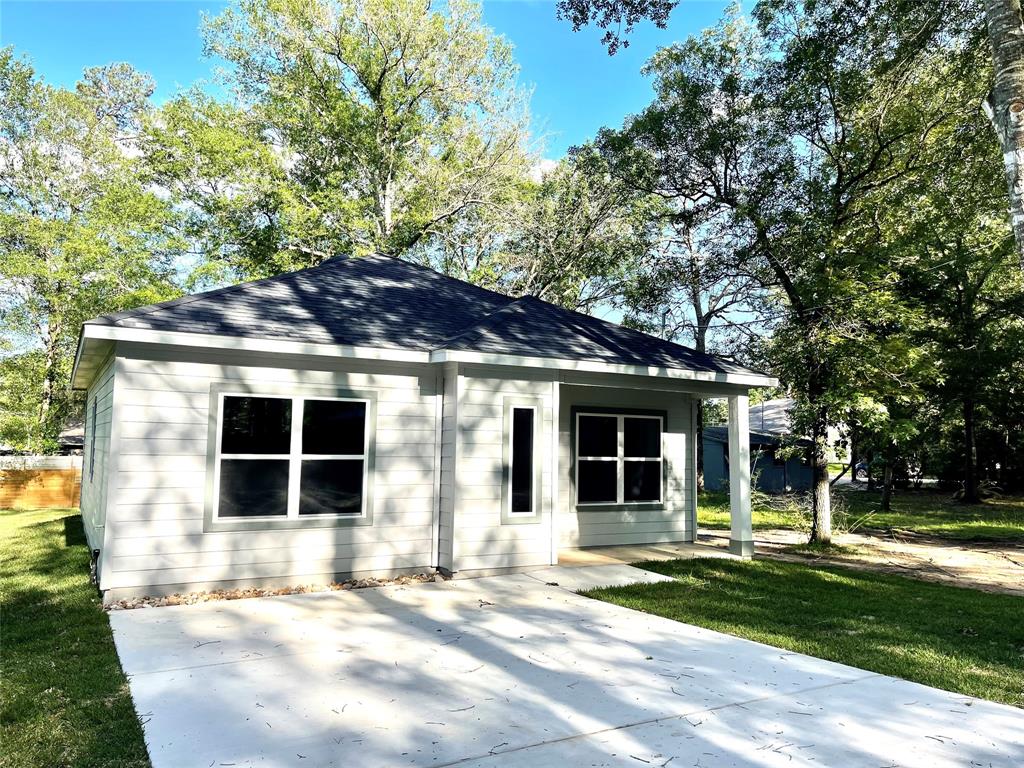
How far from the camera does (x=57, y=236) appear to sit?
2081cm

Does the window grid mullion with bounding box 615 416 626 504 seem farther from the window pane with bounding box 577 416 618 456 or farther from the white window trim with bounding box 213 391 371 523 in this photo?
the white window trim with bounding box 213 391 371 523

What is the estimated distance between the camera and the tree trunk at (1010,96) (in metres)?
4.79

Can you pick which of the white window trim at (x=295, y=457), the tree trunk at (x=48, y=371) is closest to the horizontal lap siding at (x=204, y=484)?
the white window trim at (x=295, y=457)

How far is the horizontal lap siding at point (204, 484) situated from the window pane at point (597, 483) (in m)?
2.94

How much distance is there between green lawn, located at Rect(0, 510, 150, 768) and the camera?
319 centimetres

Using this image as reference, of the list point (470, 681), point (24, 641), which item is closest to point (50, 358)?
point (24, 641)

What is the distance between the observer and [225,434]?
6.81 metres

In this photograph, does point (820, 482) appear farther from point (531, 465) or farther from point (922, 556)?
point (531, 465)

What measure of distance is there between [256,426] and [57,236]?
18.9 metres

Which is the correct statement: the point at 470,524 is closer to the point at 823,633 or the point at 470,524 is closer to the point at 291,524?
the point at 291,524

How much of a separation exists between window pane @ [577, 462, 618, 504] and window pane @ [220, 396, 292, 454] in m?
4.61

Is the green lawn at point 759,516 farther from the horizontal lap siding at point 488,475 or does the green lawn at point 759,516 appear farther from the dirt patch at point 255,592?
the dirt patch at point 255,592

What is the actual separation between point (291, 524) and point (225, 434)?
118 centimetres

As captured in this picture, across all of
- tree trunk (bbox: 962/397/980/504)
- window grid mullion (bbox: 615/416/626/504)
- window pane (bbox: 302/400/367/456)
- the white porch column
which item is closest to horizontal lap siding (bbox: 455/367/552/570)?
window pane (bbox: 302/400/367/456)
